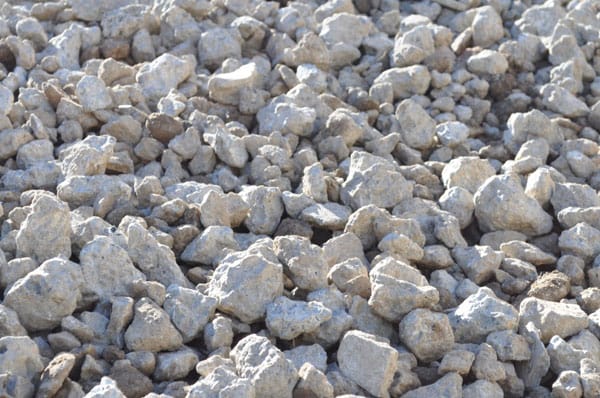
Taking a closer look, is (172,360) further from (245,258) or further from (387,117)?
(387,117)

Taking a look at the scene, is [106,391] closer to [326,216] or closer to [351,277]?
[351,277]

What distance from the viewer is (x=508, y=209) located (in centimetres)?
357

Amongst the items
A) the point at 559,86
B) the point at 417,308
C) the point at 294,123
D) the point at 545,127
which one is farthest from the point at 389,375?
the point at 559,86

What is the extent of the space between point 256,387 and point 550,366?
0.90m

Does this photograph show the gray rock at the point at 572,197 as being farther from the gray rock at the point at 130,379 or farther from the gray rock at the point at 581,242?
the gray rock at the point at 130,379

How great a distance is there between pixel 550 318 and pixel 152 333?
119cm

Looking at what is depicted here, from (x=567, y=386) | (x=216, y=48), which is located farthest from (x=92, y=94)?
(x=567, y=386)

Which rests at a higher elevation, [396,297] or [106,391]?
[106,391]

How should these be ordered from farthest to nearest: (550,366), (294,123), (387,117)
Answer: (387,117) < (294,123) < (550,366)

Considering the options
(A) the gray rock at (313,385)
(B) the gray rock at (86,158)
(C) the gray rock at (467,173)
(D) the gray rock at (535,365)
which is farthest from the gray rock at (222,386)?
(C) the gray rock at (467,173)

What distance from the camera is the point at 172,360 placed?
270 centimetres

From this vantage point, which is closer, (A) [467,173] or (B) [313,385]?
(B) [313,385]

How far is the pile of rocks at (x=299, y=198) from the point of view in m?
2.77

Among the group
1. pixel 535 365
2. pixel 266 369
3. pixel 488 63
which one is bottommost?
pixel 535 365
